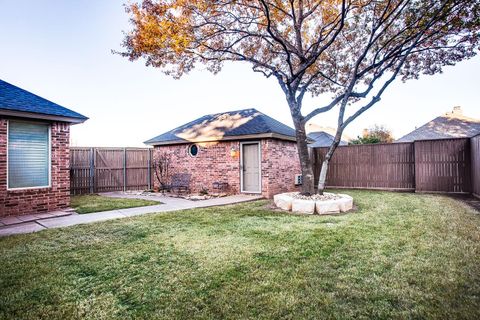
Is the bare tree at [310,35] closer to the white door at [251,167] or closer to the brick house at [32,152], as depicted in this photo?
the white door at [251,167]

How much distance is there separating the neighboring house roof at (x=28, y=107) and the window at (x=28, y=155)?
0.33 m

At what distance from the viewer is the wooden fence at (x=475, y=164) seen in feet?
26.3

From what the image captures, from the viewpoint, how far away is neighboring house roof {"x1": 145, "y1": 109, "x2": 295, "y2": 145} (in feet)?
31.6

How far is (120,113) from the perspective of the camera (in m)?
26.5

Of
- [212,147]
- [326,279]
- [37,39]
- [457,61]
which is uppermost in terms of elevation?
[37,39]

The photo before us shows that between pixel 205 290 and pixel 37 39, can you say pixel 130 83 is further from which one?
pixel 205 290

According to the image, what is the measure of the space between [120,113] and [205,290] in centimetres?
2743

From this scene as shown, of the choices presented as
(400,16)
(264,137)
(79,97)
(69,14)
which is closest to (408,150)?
(400,16)

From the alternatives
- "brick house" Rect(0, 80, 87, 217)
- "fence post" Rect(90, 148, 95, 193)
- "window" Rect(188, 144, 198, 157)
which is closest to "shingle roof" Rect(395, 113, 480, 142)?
"window" Rect(188, 144, 198, 157)

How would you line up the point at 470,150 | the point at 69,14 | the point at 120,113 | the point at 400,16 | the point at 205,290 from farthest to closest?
the point at 120,113 < the point at 69,14 < the point at 470,150 < the point at 400,16 < the point at 205,290

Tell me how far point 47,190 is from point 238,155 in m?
5.95

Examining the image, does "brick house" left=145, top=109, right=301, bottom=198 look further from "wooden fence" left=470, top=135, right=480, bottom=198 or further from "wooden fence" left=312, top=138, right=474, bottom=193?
"wooden fence" left=470, top=135, right=480, bottom=198

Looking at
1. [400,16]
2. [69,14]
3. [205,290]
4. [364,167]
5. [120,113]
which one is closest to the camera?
[205,290]

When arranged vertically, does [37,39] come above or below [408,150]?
above
